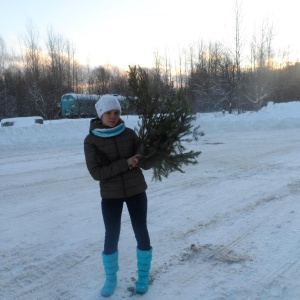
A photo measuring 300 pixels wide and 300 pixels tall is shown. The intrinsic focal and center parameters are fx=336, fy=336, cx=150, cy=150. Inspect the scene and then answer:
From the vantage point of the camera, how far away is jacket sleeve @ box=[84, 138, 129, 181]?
286 cm

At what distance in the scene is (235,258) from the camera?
12.3ft

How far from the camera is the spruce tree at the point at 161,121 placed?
9.80 ft

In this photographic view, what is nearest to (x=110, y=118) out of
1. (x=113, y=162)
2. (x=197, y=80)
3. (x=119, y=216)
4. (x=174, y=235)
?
(x=113, y=162)

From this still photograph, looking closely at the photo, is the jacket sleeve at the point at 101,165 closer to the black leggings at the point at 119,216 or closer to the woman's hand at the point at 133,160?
the woman's hand at the point at 133,160

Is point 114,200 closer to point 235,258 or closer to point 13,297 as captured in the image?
point 13,297

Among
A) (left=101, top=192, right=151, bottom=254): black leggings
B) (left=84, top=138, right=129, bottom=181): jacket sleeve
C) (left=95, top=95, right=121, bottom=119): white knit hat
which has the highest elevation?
(left=95, top=95, right=121, bottom=119): white knit hat

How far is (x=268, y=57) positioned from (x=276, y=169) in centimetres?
2919

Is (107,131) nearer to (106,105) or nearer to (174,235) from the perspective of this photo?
(106,105)

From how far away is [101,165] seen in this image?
2.93m

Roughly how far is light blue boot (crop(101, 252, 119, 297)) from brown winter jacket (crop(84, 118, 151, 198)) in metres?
0.61

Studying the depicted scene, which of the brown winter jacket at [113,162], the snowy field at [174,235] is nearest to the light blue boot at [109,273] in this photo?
the snowy field at [174,235]

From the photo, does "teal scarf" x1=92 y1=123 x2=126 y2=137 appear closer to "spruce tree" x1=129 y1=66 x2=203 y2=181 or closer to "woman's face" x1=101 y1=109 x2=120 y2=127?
"woman's face" x1=101 y1=109 x2=120 y2=127

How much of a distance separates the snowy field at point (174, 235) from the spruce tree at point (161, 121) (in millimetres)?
1257

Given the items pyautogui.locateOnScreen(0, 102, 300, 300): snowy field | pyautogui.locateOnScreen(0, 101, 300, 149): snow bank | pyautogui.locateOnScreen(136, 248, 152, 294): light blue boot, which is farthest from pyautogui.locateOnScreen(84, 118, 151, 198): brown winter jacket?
pyautogui.locateOnScreen(0, 101, 300, 149): snow bank
